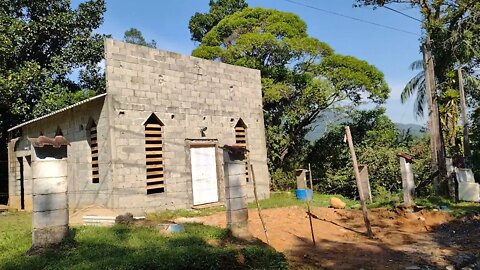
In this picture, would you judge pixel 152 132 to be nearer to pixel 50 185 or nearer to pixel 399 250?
pixel 50 185

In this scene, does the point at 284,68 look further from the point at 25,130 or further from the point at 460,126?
the point at 25,130

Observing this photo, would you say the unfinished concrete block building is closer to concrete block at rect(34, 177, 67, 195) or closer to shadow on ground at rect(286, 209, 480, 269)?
concrete block at rect(34, 177, 67, 195)

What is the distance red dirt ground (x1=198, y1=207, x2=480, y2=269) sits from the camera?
7301 millimetres

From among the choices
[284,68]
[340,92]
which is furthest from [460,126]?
[284,68]

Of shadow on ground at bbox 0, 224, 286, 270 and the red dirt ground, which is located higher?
shadow on ground at bbox 0, 224, 286, 270

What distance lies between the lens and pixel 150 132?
484 inches

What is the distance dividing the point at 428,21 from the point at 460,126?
7.71 metres

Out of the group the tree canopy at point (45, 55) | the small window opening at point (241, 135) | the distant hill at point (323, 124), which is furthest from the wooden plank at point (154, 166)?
the distant hill at point (323, 124)

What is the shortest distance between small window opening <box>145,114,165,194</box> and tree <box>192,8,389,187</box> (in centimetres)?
730

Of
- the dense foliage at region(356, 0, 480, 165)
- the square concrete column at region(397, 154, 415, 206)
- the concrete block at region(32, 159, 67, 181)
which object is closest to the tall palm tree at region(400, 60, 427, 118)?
the dense foliage at region(356, 0, 480, 165)

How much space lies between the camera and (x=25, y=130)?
1608 cm

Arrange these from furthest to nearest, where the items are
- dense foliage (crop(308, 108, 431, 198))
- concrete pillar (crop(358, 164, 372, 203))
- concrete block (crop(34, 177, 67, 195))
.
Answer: dense foliage (crop(308, 108, 431, 198)) → concrete pillar (crop(358, 164, 372, 203)) → concrete block (crop(34, 177, 67, 195))

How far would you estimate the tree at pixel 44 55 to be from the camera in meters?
16.1

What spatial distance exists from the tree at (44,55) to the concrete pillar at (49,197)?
10583mm
